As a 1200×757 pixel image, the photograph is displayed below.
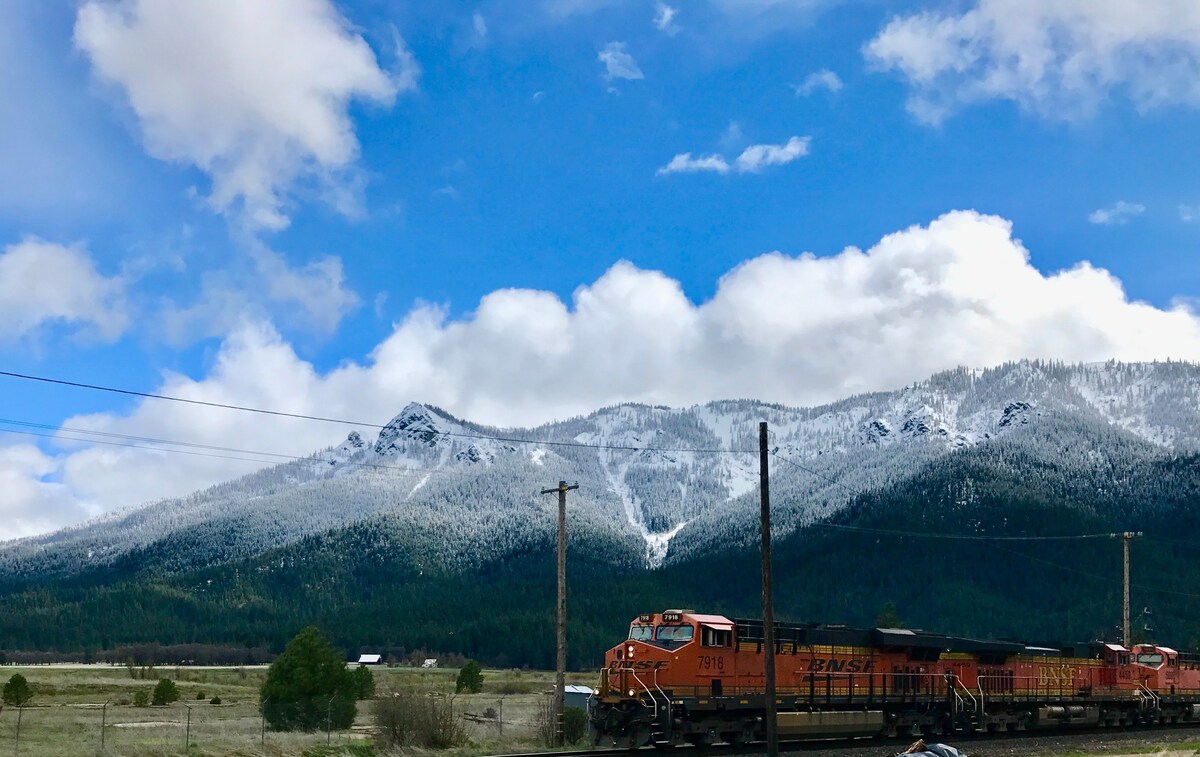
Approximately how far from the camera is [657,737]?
3562 centimetres

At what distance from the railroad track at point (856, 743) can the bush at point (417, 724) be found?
3804 mm

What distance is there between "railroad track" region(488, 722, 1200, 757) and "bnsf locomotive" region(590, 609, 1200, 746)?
425mm

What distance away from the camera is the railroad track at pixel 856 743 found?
3547 cm

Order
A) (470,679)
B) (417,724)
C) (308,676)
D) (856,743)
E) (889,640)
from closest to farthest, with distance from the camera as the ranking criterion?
(417,724) < (856,743) < (889,640) < (308,676) < (470,679)

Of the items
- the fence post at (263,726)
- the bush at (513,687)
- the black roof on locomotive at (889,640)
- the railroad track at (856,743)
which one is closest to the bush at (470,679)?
the bush at (513,687)

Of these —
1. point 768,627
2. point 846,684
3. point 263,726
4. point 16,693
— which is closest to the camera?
point 768,627

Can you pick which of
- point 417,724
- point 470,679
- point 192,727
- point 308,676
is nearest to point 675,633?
point 417,724

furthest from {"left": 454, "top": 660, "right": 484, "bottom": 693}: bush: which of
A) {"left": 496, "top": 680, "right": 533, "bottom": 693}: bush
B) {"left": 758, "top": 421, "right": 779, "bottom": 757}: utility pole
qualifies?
{"left": 758, "top": 421, "right": 779, "bottom": 757}: utility pole

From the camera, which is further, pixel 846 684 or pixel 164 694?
pixel 164 694

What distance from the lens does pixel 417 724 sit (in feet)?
129

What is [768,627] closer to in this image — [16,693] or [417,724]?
[417,724]

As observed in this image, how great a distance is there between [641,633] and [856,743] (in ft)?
32.9

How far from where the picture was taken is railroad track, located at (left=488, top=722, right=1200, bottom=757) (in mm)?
35469

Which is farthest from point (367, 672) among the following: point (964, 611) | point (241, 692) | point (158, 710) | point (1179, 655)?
point (964, 611)
